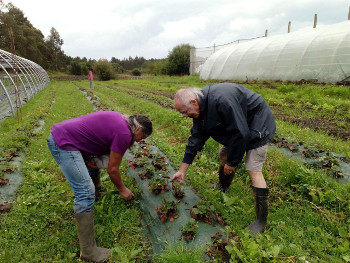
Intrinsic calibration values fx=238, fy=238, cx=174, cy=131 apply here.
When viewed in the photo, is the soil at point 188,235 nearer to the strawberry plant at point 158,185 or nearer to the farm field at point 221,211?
the farm field at point 221,211

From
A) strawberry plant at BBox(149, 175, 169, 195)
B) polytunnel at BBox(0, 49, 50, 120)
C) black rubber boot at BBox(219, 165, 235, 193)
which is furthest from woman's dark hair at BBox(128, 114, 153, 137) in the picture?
polytunnel at BBox(0, 49, 50, 120)

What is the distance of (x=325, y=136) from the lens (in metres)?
5.60

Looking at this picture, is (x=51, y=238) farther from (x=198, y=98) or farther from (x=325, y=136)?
(x=325, y=136)

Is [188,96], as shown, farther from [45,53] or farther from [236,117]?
[45,53]

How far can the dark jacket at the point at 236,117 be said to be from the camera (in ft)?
8.04

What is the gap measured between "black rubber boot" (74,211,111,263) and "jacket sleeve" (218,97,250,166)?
169cm

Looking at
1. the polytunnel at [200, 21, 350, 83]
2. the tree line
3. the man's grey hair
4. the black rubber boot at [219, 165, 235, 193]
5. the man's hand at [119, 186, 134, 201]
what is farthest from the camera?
the tree line

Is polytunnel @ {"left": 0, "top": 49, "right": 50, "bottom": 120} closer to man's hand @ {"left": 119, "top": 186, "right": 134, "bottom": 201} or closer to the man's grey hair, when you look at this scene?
man's hand @ {"left": 119, "top": 186, "right": 134, "bottom": 201}

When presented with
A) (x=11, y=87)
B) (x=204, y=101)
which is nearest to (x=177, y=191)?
(x=204, y=101)

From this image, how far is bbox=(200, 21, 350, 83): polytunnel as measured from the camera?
12.6 metres

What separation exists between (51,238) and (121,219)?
2.71ft

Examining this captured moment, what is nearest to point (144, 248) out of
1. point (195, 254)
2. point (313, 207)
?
point (195, 254)

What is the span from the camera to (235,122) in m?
2.42

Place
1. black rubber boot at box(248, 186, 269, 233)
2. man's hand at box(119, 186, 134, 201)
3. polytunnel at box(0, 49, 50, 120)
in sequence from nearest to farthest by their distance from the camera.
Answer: black rubber boot at box(248, 186, 269, 233) → man's hand at box(119, 186, 134, 201) → polytunnel at box(0, 49, 50, 120)
